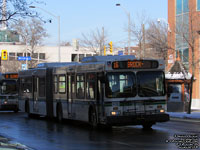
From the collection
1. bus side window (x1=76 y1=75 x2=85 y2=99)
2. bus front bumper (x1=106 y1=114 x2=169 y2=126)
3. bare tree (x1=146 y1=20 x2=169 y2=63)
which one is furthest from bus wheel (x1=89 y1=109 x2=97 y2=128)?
bare tree (x1=146 y1=20 x2=169 y2=63)

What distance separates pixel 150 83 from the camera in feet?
60.7

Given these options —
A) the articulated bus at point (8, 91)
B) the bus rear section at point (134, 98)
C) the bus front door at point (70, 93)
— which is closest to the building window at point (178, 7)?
the articulated bus at point (8, 91)

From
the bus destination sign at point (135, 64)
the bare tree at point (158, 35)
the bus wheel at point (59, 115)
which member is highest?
the bare tree at point (158, 35)

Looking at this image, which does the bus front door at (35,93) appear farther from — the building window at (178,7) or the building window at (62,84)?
the building window at (178,7)

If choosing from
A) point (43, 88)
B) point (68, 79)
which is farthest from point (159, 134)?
point (43, 88)

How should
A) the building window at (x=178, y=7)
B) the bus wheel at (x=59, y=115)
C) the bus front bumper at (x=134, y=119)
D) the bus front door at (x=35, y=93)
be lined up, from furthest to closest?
the building window at (x=178, y=7), the bus front door at (x=35, y=93), the bus wheel at (x=59, y=115), the bus front bumper at (x=134, y=119)

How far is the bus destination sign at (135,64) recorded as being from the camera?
1824 centimetres

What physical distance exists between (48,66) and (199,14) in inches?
487

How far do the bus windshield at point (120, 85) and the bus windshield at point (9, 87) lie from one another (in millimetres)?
18263

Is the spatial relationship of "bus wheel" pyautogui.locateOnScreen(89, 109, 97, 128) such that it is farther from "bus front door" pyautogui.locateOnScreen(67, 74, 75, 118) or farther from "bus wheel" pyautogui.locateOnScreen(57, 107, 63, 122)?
"bus wheel" pyautogui.locateOnScreen(57, 107, 63, 122)

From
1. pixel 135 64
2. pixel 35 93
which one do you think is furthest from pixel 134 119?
pixel 35 93

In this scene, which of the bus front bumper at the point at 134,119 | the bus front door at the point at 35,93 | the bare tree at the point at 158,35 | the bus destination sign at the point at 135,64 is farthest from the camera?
the bare tree at the point at 158,35

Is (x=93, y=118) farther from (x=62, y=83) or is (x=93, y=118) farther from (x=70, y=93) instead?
(x=62, y=83)

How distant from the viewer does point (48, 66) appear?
2703cm
